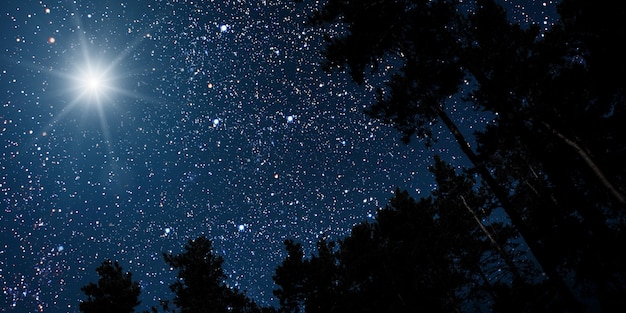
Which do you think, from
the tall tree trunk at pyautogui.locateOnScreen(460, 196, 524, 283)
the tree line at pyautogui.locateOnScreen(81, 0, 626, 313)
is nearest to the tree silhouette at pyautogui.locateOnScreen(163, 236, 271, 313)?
the tree line at pyautogui.locateOnScreen(81, 0, 626, 313)

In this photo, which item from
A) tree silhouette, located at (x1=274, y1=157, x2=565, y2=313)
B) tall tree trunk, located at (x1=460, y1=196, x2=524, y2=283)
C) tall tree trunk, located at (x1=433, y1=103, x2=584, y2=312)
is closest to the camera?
tall tree trunk, located at (x1=433, y1=103, x2=584, y2=312)

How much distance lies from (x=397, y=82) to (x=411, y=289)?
12.6 m

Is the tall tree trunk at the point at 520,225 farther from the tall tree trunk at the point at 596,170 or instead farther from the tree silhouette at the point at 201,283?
the tree silhouette at the point at 201,283

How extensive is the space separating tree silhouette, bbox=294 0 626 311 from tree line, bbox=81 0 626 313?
47 millimetres

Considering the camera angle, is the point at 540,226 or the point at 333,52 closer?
the point at 333,52

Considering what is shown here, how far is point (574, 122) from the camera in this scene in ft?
46.7

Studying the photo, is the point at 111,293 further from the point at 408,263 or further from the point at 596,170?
the point at 596,170

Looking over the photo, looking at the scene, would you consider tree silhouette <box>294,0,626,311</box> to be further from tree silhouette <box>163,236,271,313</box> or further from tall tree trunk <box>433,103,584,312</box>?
tree silhouette <box>163,236,271,313</box>

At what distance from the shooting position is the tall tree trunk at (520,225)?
810 cm

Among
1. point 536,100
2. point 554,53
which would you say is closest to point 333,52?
point 536,100

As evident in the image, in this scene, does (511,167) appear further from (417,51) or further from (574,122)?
(417,51)

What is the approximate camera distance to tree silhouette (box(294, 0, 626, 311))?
962 cm

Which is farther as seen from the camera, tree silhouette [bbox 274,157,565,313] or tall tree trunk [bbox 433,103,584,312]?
tree silhouette [bbox 274,157,565,313]

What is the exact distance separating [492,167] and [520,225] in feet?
35.7
